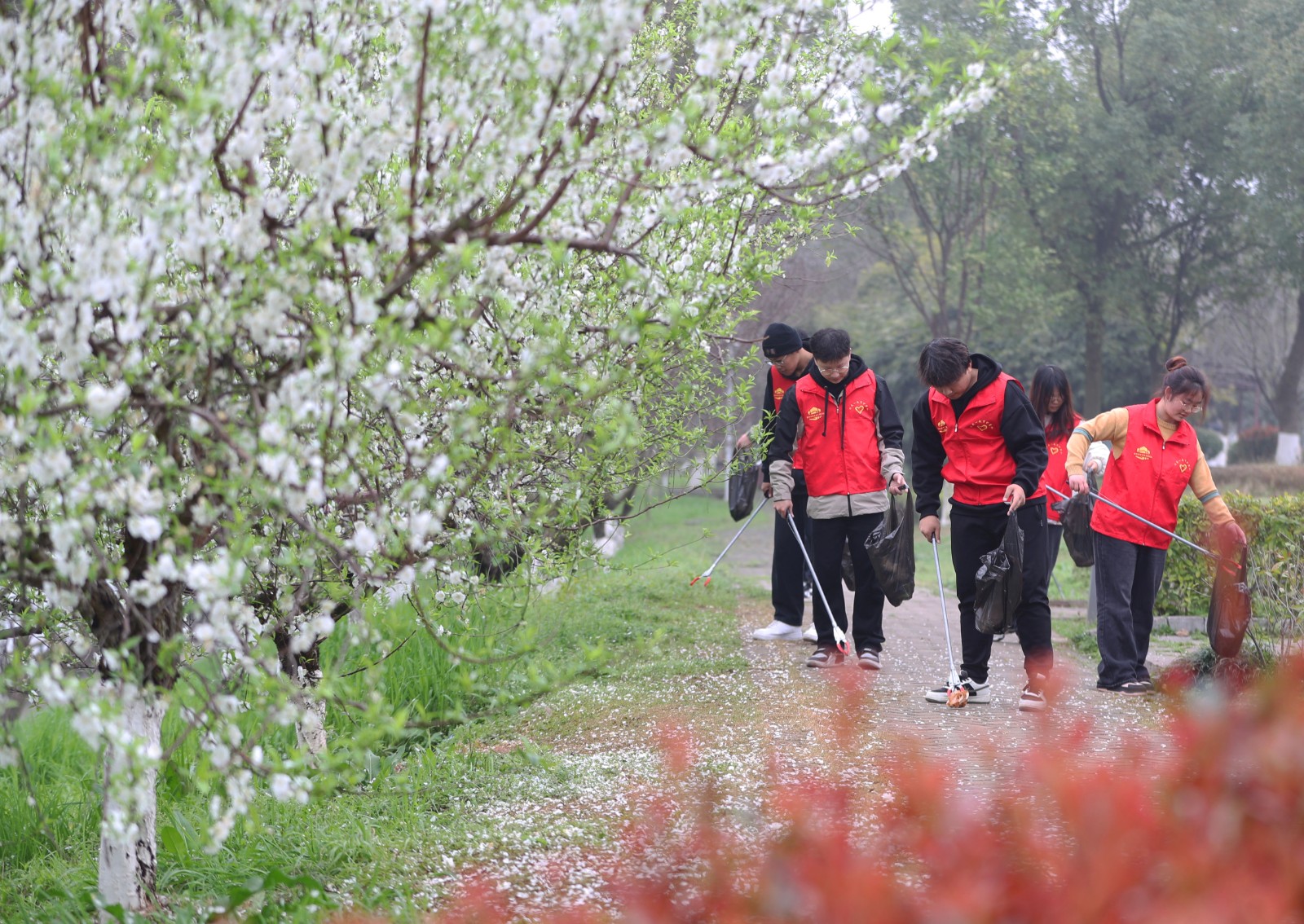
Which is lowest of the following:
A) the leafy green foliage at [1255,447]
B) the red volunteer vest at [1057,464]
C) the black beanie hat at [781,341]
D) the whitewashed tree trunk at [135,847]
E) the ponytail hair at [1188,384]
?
the leafy green foliage at [1255,447]

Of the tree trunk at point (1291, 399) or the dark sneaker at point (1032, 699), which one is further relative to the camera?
the tree trunk at point (1291, 399)

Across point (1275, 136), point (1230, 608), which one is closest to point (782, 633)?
point (1230, 608)

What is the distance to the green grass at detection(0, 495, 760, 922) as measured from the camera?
392cm

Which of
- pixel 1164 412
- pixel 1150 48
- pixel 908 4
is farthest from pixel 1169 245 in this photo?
pixel 1164 412

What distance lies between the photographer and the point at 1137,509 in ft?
23.1

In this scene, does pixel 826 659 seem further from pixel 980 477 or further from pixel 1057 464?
pixel 1057 464

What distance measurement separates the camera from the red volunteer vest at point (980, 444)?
20.8 feet

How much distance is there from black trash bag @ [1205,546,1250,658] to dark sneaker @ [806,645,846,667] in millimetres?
2089

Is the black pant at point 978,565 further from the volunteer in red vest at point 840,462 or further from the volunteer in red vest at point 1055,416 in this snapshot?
the volunteer in red vest at point 1055,416

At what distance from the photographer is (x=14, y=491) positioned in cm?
363

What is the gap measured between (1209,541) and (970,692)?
2611mm

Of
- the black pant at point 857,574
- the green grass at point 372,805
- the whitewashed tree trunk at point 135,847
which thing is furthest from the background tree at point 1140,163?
the whitewashed tree trunk at point 135,847

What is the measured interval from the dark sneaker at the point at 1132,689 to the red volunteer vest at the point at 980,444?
1336 millimetres

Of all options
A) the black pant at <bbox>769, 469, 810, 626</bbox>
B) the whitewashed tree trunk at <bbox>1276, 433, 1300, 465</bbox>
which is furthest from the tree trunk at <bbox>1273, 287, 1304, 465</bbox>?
the black pant at <bbox>769, 469, 810, 626</bbox>
